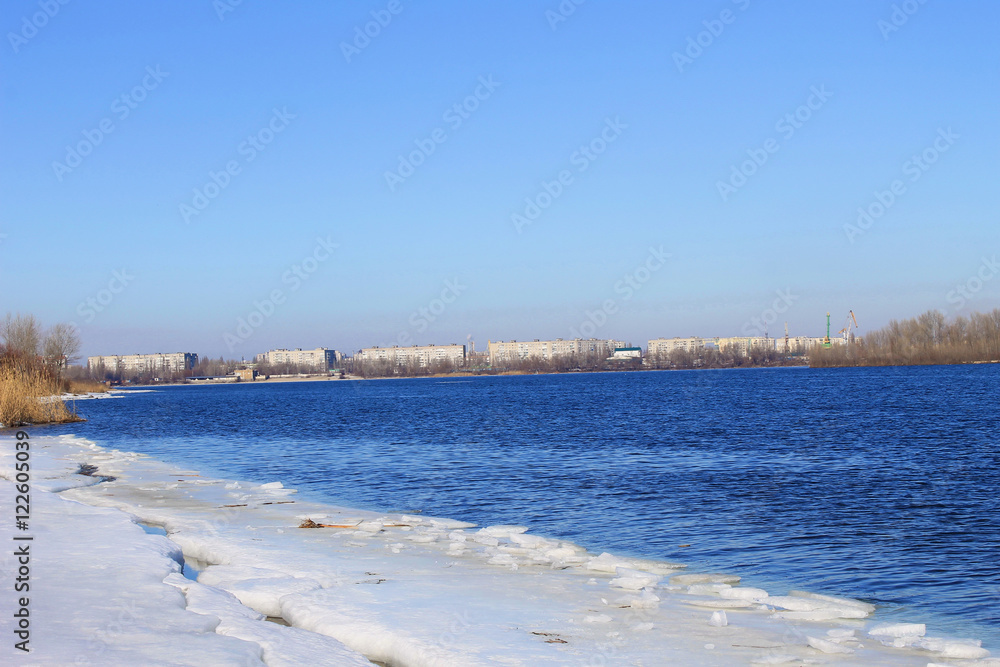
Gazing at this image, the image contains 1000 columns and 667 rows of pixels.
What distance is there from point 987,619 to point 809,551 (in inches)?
136

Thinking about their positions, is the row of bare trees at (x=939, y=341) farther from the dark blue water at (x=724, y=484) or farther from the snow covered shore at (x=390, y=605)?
the snow covered shore at (x=390, y=605)

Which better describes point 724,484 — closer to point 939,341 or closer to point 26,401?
point 26,401

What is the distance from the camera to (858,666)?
656 cm

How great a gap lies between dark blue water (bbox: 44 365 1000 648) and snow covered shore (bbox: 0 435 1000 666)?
1.16 metres

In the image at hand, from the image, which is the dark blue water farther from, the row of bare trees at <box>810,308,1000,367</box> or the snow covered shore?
the row of bare trees at <box>810,308,1000,367</box>

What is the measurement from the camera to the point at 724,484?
723 inches

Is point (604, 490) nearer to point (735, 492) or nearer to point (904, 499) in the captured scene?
point (735, 492)

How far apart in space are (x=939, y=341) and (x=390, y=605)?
530ft

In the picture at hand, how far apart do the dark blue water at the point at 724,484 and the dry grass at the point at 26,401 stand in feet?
5.20

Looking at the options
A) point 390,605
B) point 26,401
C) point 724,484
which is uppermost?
point 26,401

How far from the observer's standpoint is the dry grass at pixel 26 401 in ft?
111

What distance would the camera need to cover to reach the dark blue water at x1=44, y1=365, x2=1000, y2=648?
10654 millimetres

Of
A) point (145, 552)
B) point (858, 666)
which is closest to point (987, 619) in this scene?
point (858, 666)

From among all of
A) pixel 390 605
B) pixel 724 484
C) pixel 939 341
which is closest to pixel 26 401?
pixel 724 484
